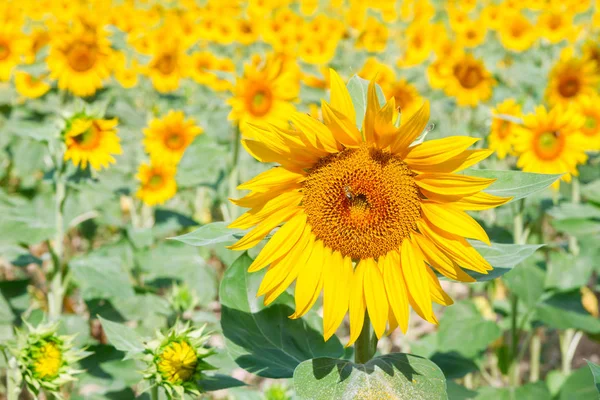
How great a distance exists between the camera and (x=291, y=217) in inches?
46.9

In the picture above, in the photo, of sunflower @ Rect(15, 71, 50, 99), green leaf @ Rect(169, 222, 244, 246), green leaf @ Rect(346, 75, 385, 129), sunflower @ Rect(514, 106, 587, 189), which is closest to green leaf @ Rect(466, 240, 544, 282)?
green leaf @ Rect(346, 75, 385, 129)

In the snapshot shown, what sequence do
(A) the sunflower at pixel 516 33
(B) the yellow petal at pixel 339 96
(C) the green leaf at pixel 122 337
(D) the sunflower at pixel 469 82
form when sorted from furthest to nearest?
(A) the sunflower at pixel 516 33, (D) the sunflower at pixel 469 82, (C) the green leaf at pixel 122 337, (B) the yellow petal at pixel 339 96

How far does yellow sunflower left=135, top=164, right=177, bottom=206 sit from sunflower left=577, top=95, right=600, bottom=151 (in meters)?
1.79

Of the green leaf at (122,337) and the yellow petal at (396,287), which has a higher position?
the yellow petal at (396,287)

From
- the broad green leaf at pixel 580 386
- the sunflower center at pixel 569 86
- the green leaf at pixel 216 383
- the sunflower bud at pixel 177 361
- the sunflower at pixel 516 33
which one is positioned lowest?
the broad green leaf at pixel 580 386

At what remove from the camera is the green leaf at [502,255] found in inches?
46.9

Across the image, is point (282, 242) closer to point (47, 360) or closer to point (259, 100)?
point (47, 360)

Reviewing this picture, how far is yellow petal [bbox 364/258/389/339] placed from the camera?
112 cm

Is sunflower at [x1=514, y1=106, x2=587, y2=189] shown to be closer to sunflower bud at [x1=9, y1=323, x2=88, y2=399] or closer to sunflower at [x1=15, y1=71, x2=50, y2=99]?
sunflower bud at [x1=9, y1=323, x2=88, y2=399]

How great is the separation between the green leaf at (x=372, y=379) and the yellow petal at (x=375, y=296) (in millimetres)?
81

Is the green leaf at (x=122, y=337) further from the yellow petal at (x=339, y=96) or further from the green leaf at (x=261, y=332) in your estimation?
the yellow petal at (x=339, y=96)

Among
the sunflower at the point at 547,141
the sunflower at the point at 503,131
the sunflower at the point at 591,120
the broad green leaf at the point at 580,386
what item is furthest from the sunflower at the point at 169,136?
the broad green leaf at the point at 580,386

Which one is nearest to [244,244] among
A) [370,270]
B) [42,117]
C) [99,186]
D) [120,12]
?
[370,270]

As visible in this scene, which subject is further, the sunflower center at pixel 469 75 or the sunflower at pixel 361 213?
the sunflower center at pixel 469 75
